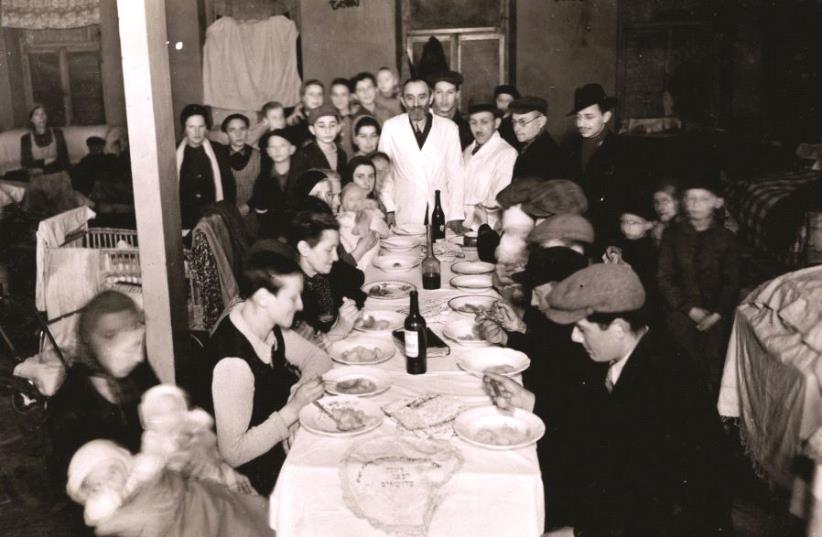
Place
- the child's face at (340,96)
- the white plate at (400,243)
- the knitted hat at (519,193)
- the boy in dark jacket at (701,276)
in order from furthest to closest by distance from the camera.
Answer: the child's face at (340,96) → the white plate at (400,243) → the boy in dark jacket at (701,276) → the knitted hat at (519,193)

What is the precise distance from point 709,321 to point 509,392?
206 centimetres

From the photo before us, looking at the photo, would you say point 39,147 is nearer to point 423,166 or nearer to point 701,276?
point 423,166

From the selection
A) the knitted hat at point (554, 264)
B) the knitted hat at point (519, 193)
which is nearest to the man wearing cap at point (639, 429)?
the knitted hat at point (554, 264)

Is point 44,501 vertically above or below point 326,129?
below

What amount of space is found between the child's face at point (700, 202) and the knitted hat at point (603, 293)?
2.08m

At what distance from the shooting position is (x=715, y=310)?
4.32m

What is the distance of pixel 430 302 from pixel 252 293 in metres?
1.41

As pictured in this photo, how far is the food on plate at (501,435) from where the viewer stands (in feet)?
7.81

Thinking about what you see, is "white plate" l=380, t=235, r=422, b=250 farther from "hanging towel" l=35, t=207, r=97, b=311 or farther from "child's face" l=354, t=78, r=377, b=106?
"child's face" l=354, t=78, r=377, b=106

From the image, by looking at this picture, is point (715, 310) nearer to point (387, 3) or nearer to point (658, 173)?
point (658, 173)

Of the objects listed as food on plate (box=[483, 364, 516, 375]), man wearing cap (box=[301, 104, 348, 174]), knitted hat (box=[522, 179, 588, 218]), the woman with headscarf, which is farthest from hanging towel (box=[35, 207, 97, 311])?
food on plate (box=[483, 364, 516, 375])

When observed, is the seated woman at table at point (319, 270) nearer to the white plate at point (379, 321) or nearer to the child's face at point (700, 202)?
the white plate at point (379, 321)

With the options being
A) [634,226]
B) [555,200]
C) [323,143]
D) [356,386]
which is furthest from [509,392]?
[323,143]

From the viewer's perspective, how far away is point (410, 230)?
18.4 ft
